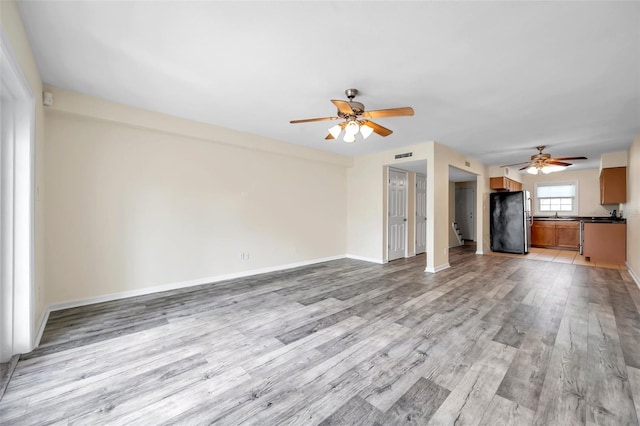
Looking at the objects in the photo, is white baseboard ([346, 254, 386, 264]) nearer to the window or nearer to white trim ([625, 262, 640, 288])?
white trim ([625, 262, 640, 288])

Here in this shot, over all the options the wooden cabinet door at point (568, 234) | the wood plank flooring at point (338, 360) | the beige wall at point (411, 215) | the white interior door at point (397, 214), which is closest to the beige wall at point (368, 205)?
the white interior door at point (397, 214)

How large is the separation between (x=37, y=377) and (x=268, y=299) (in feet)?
6.88

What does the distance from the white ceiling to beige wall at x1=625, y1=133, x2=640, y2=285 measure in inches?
46.8

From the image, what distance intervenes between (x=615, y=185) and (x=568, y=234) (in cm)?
267

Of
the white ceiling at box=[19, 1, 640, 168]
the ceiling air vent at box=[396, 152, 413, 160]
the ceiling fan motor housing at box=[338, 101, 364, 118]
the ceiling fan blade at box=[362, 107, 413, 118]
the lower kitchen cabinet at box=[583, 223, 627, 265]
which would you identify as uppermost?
the white ceiling at box=[19, 1, 640, 168]

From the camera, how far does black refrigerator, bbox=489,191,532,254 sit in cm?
688

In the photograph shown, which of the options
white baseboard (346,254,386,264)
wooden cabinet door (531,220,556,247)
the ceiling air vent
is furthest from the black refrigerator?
white baseboard (346,254,386,264)

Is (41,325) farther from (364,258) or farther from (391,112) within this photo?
(364,258)

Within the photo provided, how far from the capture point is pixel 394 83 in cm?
267

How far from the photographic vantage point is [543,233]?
805cm

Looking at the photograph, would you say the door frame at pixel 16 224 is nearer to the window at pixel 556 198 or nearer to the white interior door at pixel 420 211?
the white interior door at pixel 420 211

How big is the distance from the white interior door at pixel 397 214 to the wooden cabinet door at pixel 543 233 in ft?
16.0

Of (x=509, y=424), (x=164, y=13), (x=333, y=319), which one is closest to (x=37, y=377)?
(x=333, y=319)

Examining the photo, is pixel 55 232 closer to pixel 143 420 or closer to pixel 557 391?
pixel 143 420
